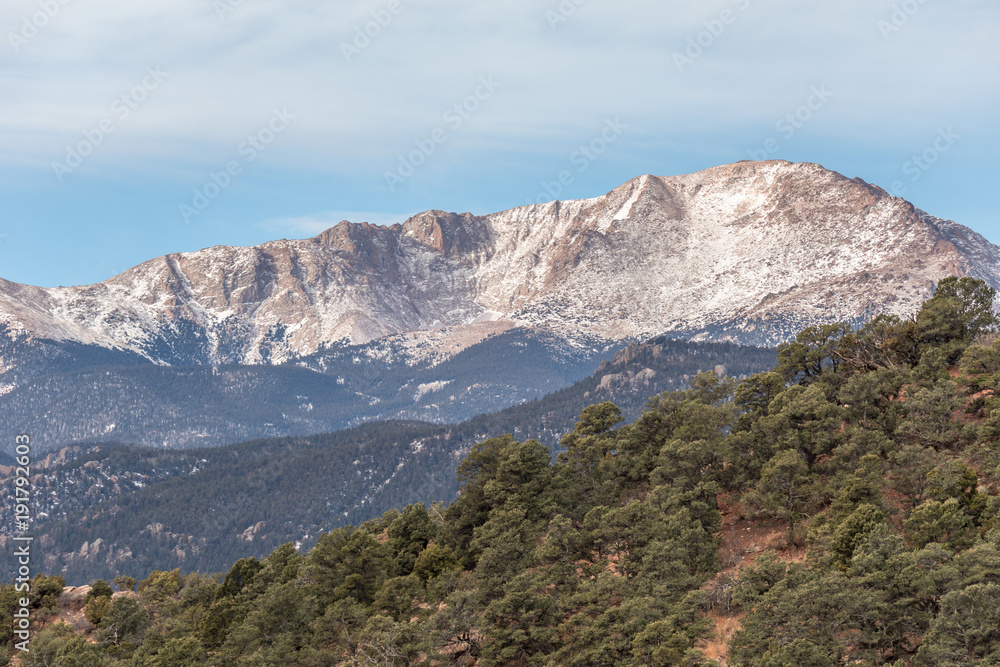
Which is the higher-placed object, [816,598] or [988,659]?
[816,598]

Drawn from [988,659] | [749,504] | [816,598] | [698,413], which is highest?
[698,413]

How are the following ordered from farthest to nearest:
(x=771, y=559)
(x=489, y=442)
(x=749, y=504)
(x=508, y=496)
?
(x=489, y=442)
(x=508, y=496)
(x=749, y=504)
(x=771, y=559)

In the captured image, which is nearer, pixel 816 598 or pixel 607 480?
pixel 816 598

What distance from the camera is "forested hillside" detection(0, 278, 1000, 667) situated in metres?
73.1

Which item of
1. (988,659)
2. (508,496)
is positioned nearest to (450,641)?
(508,496)

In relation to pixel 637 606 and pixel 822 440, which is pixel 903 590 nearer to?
pixel 637 606

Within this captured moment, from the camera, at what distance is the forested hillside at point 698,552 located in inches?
2876

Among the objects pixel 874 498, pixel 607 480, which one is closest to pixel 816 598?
pixel 874 498

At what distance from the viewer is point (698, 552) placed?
9575 cm

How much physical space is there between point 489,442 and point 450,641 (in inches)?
1697

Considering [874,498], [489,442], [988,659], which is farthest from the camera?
[489,442]

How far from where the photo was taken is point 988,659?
208 feet

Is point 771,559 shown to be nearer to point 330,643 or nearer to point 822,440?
point 822,440

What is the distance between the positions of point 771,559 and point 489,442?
56.3 m
